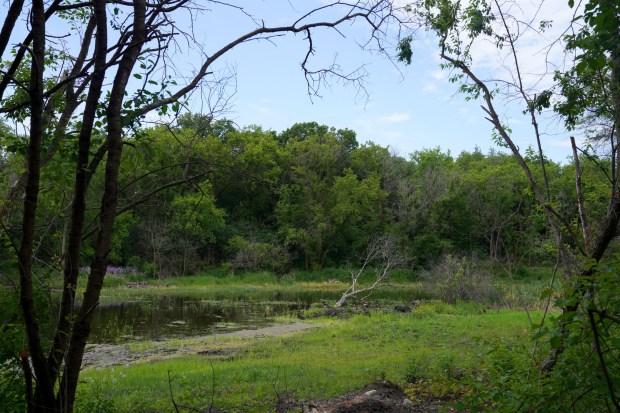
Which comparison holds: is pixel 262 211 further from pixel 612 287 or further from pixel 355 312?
pixel 612 287

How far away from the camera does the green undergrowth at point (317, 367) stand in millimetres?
7117

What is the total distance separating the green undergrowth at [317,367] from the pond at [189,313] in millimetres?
2790

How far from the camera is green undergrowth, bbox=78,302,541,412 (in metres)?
7.12

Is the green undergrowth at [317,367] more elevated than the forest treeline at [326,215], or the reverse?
the forest treeline at [326,215]

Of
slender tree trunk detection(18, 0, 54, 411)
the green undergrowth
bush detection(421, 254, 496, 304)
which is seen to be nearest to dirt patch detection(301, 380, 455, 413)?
the green undergrowth

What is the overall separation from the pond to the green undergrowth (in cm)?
279

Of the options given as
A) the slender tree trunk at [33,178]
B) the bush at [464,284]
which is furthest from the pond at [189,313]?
the slender tree trunk at [33,178]

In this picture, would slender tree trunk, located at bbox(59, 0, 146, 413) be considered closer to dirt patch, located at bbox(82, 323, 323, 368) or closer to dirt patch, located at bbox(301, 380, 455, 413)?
dirt patch, located at bbox(301, 380, 455, 413)

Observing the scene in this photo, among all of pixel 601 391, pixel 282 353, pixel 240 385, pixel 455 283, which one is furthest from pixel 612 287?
pixel 455 283

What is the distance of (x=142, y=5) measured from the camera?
295cm

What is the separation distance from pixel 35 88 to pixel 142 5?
0.83 metres

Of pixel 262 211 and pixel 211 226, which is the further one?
pixel 262 211

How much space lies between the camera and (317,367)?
392 inches

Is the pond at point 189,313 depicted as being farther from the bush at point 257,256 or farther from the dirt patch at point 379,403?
the dirt patch at point 379,403
